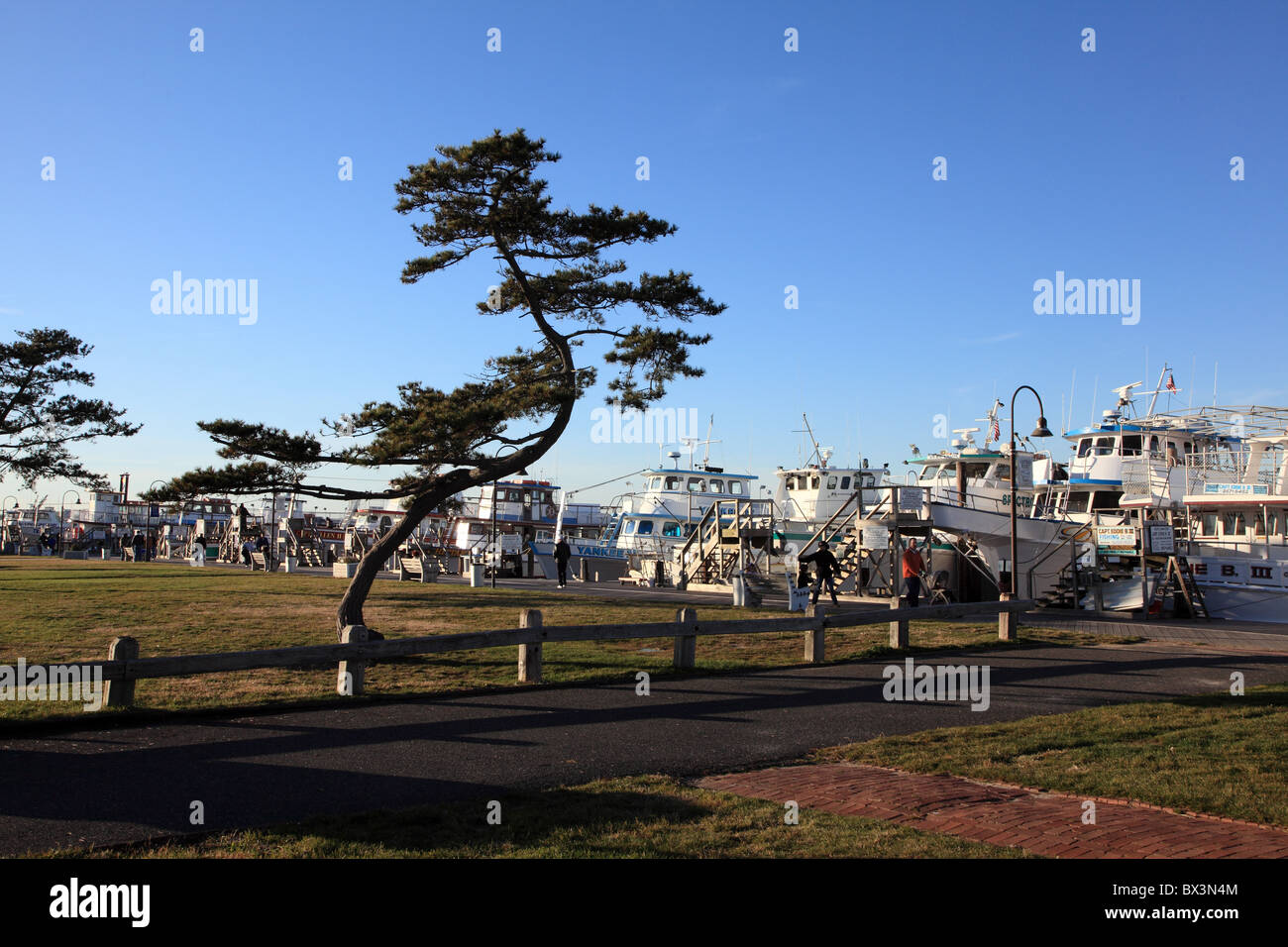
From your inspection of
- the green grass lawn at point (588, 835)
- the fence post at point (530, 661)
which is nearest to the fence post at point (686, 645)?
the fence post at point (530, 661)

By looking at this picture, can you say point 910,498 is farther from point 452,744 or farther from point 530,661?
point 452,744

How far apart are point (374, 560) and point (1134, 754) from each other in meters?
10.8

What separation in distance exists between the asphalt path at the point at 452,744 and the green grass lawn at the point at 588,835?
0.43 metres

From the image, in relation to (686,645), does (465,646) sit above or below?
above

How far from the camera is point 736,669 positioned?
13.7m

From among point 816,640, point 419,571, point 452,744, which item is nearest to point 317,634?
point 452,744

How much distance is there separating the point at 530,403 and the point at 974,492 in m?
24.6

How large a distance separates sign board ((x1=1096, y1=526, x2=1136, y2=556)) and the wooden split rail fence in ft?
53.4

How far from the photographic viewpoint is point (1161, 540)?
2475 cm

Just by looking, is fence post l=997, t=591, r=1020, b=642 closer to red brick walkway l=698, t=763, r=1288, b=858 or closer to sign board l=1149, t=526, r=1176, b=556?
sign board l=1149, t=526, r=1176, b=556

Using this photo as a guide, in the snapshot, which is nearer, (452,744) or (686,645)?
(452,744)

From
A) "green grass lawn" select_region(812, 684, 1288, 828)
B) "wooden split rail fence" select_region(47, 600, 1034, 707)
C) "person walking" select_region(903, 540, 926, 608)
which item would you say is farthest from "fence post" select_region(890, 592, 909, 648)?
"green grass lawn" select_region(812, 684, 1288, 828)
